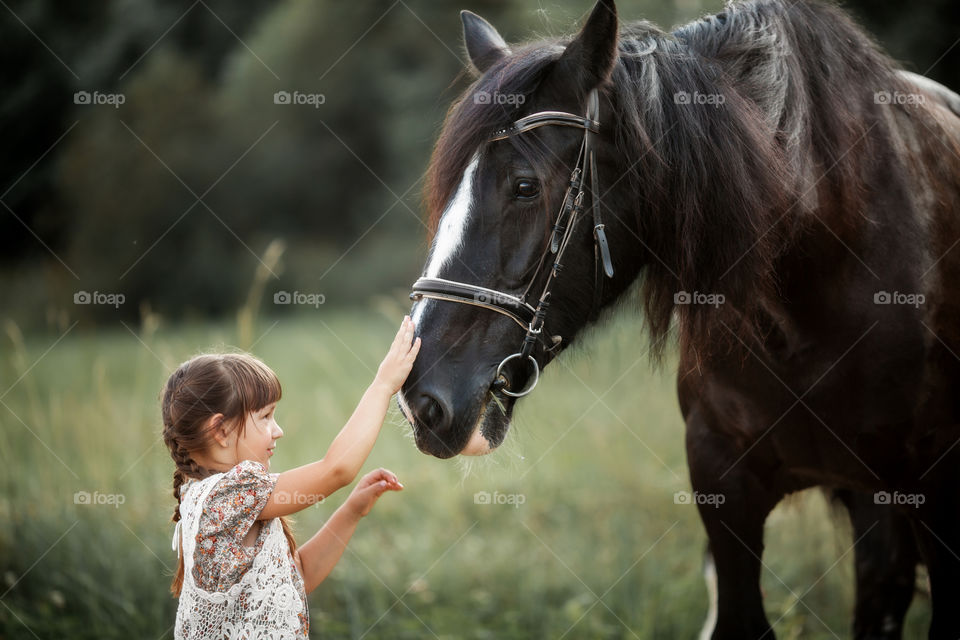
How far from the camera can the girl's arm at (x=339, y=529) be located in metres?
2.18

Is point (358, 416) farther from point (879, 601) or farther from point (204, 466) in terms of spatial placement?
point (879, 601)

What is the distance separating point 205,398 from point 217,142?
53.2ft

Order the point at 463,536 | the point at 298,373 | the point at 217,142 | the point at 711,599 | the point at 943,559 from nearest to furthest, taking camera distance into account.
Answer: the point at 943,559, the point at 711,599, the point at 463,536, the point at 298,373, the point at 217,142

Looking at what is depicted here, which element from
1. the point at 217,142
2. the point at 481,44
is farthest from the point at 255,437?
the point at 217,142

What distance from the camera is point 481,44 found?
8.84 ft

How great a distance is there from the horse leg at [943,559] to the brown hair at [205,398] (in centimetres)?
220

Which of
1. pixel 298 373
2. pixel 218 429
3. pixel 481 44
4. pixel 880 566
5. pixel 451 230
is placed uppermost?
pixel 481 44

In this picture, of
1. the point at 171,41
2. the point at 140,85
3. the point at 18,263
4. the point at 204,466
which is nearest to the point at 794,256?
the point at 204,466

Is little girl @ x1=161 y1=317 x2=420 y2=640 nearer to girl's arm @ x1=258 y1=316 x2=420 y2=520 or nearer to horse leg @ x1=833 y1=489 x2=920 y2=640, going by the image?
girl's arm @ x1=258 y1=316 x2=420 y2=520

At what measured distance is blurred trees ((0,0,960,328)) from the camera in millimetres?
11273

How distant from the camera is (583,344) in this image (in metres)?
2.54

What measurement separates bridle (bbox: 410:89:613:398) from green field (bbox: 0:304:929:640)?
41 centimetres

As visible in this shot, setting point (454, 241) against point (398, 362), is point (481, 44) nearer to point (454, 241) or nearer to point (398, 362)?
point (454, 241)

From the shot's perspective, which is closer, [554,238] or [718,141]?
[554,238]
